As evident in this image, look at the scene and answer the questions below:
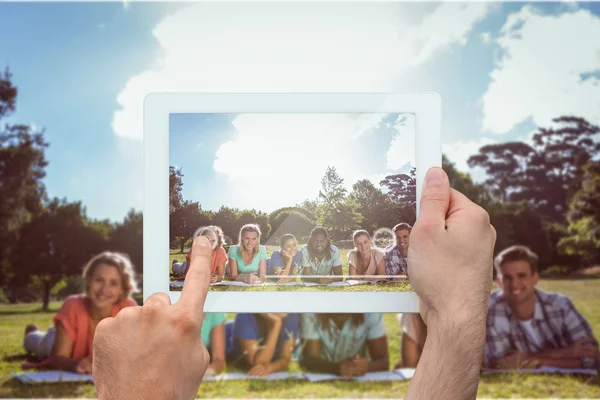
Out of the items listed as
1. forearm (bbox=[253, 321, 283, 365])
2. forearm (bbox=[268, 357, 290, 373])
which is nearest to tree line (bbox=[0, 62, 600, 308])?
forearm (bbox=[253, 321, 283, 365])

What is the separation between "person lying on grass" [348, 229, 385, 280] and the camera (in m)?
1.19

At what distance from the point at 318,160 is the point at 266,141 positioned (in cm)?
16

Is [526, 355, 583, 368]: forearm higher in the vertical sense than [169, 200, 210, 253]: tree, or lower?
lower

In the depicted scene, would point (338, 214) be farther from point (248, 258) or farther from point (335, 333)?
point (335, 333)

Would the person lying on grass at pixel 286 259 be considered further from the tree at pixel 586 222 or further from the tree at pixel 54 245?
the tree at pixel 586 222

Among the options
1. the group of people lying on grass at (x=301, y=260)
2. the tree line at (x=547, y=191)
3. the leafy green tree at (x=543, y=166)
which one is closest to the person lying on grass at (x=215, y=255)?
the group of people lying on grass at (x=301, y=260)

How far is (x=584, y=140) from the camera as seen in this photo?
138 inches

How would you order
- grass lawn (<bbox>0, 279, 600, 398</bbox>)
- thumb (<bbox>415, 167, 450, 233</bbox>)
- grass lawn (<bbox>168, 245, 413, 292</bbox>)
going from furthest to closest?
1. grass lawn (<bbox>0, 279, 600, 398</bbox>)
2. grass lawn (<bbox>168, 245, 413, 292</bbox>)
3. thumb (<bbox>415, 167, 450, 233</bbox>)

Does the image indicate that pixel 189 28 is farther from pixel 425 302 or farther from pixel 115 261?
pixel 425 302

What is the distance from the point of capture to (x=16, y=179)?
3.57m

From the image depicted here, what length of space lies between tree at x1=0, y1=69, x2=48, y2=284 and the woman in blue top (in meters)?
2.91

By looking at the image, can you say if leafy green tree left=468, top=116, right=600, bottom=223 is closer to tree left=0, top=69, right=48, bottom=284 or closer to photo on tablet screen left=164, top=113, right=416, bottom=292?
photo on tablet screen left=164, top=113, right=416, bottom=292

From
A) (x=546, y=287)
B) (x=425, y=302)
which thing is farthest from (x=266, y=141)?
(x=546, y=287)

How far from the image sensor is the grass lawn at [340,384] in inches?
129
